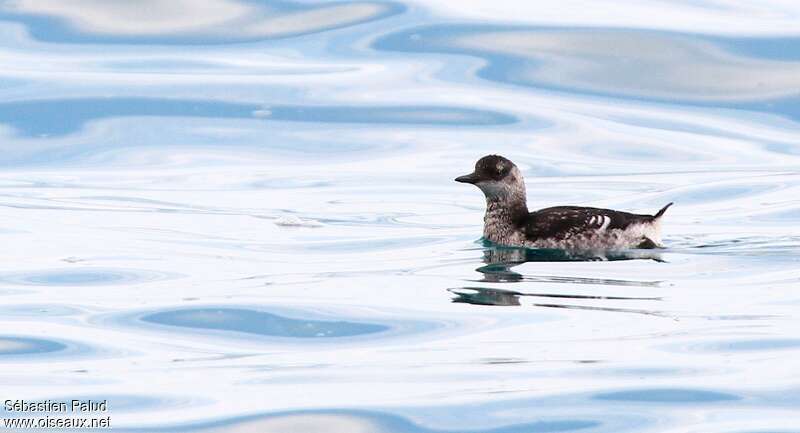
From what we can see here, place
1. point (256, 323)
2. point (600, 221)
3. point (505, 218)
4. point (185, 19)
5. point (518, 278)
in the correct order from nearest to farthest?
point (256, 323), point (518, 278), point (600, 221), point (505, 218), point (185, 19)

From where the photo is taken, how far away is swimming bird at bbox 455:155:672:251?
13.7 metres

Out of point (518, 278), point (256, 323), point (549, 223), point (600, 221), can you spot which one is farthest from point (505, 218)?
point (256, 323)

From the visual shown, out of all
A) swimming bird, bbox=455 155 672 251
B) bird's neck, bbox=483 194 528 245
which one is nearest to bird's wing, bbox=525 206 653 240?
swimming bird, bbox=455 155 672 251

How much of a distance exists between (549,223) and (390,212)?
2905 mm

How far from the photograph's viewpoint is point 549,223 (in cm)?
1397

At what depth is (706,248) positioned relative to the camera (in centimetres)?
1383

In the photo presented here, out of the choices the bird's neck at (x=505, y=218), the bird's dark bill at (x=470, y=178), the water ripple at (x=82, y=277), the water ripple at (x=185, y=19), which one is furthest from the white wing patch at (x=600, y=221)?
the water ripple at (x=185, y=19)

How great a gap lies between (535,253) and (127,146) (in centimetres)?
720

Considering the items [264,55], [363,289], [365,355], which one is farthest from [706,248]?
[264,55]

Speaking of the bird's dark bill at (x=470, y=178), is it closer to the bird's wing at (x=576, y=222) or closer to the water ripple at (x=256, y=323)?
the bird's wing at (x=576, y=222)

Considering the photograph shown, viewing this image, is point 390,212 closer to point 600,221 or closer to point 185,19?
point 600,221

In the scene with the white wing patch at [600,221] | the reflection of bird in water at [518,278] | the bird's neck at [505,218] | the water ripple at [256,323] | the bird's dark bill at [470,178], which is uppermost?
the bird's dark bill at [470,178]

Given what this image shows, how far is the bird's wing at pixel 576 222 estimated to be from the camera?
13.7 m

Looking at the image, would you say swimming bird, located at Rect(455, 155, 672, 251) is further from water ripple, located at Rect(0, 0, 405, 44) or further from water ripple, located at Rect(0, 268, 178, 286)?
water ripple, located at Rect(0, 0, 405, 44)
